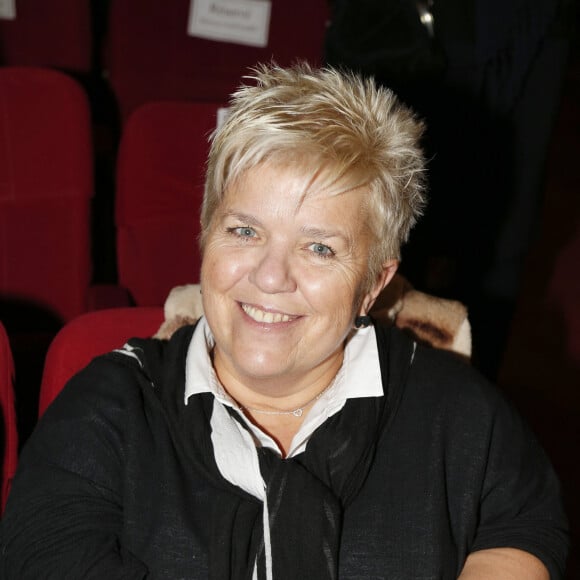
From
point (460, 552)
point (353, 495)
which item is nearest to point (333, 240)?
point (353, 495)

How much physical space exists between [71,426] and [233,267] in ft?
1.14

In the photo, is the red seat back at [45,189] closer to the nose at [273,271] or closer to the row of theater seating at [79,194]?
the row of theater seating at [79,194]

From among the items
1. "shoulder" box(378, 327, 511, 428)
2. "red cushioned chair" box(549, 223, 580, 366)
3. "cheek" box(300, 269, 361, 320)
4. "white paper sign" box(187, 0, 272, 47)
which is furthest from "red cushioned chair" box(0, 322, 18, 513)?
"red cushioned chair" box(549, 223, 580, 366)

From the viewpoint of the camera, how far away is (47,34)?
2.70 meters

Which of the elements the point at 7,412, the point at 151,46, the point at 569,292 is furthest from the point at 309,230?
the point at 569,292

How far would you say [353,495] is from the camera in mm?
1408

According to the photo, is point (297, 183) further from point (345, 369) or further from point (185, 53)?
point (185, 53)

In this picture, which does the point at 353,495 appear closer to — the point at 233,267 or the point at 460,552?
the point at 460,552

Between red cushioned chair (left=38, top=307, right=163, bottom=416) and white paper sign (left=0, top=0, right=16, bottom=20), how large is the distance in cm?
142

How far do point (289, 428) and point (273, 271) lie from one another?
0.32 metres

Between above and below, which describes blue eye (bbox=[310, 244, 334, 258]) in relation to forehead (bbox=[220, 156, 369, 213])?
below

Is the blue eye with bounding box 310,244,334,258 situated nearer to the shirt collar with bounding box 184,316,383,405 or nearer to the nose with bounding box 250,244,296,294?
the nose with bounding box 250,244,296,294

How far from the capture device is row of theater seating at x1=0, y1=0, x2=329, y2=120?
2674mm

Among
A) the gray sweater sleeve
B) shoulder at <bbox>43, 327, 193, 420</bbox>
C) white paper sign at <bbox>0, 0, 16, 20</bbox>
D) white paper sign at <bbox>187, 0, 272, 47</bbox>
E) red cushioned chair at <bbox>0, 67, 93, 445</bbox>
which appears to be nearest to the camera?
the gray sweater sleeve
